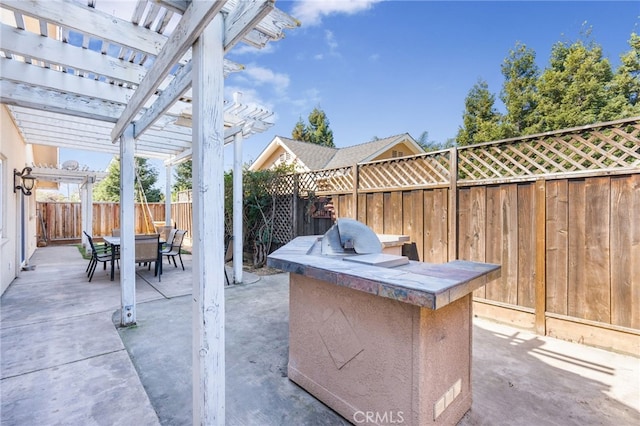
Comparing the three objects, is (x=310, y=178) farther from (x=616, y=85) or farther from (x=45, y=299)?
(x=616, y=85)

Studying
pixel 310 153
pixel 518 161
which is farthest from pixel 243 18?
pixel 310 153

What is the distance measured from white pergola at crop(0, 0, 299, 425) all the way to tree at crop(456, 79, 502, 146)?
13.1m

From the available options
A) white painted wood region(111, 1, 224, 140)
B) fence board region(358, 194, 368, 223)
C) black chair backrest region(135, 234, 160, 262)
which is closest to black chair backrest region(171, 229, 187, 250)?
black chair backrest region(135, 234, 160, 262)

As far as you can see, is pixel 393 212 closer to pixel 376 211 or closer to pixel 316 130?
pixel 376 211

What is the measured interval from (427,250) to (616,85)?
46.0 feet

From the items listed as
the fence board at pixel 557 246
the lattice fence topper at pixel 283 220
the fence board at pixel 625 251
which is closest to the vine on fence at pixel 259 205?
the lattice fence topper at pixel 283 220

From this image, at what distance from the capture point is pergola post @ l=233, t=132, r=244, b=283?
5691 mm

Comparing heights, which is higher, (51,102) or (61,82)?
(61,82)

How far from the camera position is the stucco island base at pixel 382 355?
5.39 feet

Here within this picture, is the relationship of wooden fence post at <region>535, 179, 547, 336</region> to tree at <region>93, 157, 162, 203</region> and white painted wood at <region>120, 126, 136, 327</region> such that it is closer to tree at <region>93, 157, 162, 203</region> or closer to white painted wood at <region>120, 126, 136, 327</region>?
white painted wood at <region>120, 126, 136, 327</region>

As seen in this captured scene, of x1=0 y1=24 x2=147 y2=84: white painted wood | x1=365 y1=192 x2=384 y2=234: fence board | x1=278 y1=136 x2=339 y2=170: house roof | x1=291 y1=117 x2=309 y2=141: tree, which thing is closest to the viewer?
x1=0 y1=24 x2=147 y2=84: white painted wood

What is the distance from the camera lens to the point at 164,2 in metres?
1.68

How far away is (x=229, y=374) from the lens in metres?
2.57

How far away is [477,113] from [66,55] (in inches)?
649
